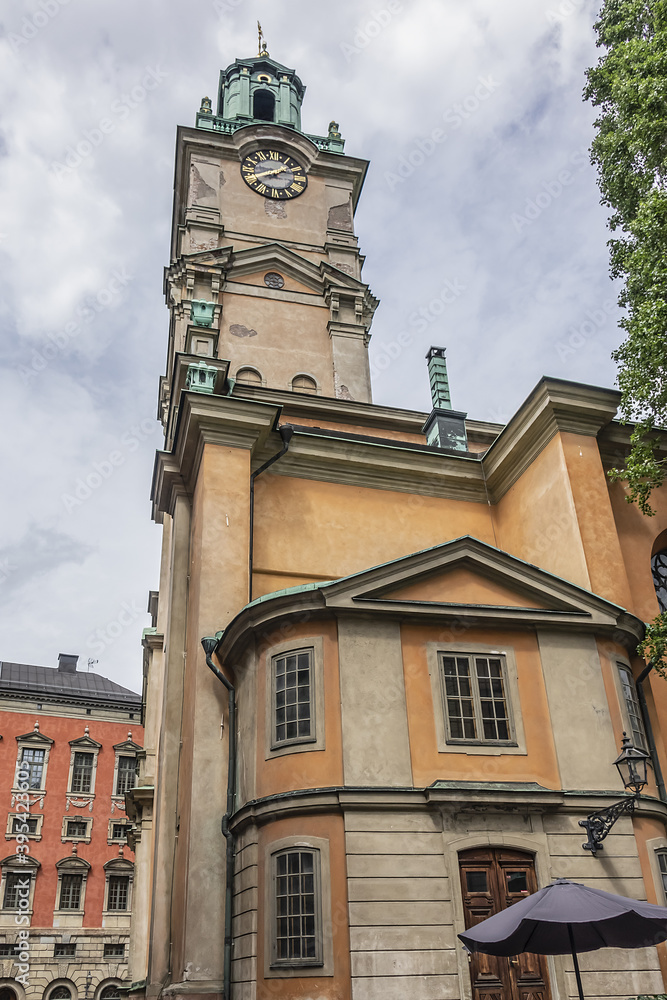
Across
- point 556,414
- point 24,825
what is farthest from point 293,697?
point 24,825

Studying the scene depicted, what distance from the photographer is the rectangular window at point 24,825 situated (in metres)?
42.1

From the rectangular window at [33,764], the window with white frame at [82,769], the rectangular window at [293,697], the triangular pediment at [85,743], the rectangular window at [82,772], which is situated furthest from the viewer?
the triangular pediment at [85,743]

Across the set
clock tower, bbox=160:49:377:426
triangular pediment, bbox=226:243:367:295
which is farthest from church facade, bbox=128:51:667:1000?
triangular pediment, bbox=226:243:367:295

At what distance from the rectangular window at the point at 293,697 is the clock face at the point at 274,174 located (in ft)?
74.7

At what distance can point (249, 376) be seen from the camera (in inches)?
1078

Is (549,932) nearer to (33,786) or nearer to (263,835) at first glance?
(263,835)

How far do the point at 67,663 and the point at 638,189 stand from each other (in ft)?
151

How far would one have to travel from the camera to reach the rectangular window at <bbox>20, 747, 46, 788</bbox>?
43.4 m

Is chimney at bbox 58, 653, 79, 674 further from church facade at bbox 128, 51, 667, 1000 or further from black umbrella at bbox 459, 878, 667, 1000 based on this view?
black umbrella at bbox 459, 878, 667, 1000

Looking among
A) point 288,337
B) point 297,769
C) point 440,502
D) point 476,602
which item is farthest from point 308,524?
point 288,337

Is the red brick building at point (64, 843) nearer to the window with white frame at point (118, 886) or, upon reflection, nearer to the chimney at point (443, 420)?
the window with white frame at point (118, 886)

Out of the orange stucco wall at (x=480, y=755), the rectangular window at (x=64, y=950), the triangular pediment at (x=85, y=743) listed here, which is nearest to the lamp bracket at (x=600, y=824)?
the orange stucco wall at (x=480, y=755)

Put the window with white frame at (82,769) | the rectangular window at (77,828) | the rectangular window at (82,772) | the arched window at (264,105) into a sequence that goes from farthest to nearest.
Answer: the rectangular window at (82,772) < the window with white frame at (82,769) < the rectangular window at (77,828) < the arched window at (264,105)

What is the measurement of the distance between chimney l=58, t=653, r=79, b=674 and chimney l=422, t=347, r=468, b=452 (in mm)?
37568
